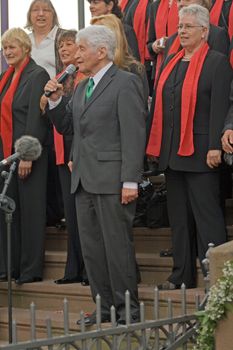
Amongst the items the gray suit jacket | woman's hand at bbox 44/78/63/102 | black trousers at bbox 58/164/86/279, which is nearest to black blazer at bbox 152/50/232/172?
the gray suit jacket

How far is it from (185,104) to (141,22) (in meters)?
2.08

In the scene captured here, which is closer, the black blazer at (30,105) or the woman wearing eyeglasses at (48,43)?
the black blazer at (30,105)

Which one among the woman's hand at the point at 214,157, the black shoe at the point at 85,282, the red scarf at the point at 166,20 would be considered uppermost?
the red scarf at the point at 166,20

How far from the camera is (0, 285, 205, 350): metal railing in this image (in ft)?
15.4

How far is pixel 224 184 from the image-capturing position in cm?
732

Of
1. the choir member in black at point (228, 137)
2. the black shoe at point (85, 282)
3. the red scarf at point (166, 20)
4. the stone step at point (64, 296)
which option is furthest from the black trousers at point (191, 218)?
the red scarf at point (166, 20)

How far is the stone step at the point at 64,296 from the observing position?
681 centimetres

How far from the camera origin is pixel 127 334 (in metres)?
5.00

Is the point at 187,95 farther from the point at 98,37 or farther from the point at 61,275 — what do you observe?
the point at 61,275

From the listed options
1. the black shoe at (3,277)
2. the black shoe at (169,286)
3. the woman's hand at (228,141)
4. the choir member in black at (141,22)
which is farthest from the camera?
the choir member in black at (141,22)

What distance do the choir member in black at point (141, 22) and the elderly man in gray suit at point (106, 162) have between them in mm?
1953

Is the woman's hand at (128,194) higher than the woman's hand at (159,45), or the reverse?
the woman's hand at (159,45)

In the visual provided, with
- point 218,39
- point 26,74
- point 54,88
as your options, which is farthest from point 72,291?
point 218,39

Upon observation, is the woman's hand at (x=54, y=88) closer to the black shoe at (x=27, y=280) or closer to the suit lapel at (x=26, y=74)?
the suit lapel at (x=26, y=74)
